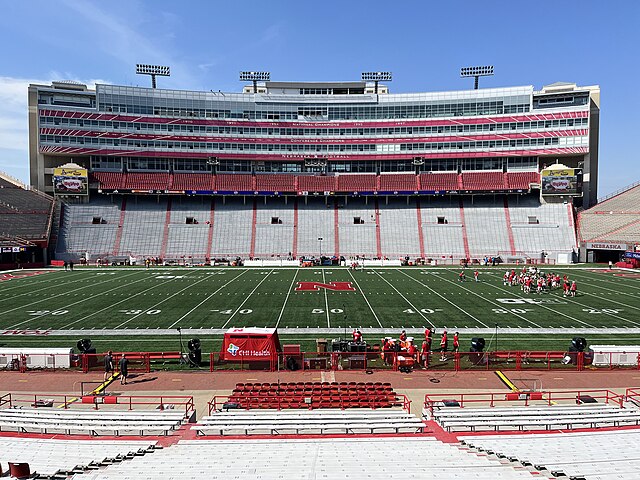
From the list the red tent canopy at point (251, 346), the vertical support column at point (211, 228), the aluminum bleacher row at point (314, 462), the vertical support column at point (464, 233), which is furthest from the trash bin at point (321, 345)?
the vertical support column at point (464, 233)

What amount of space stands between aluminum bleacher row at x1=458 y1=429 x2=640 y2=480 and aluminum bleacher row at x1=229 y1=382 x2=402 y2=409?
9.06ft

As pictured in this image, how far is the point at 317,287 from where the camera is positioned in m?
33.7

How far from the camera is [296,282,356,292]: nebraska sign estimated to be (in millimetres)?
32688

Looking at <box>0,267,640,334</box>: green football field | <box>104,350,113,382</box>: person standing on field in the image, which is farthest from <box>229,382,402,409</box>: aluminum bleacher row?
<box>0,267,640,334</box>: green football field

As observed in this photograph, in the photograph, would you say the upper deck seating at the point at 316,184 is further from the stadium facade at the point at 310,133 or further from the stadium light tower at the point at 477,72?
the stadium light tower at the point at 477,72

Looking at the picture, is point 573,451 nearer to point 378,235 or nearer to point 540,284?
point 540,284

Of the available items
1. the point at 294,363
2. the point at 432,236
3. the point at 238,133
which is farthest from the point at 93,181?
the point at 294,363

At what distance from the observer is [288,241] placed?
57125 millimetres

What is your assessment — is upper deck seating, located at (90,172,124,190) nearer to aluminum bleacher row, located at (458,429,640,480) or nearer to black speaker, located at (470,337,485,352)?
black speaker, located at (470,337,485,352)

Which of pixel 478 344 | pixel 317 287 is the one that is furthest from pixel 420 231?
pixel 478 344

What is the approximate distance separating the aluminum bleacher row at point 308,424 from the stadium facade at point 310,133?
54.4m

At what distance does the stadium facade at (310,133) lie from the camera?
62281mm

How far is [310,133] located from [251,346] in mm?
56805

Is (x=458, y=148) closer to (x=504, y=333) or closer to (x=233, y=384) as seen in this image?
(x=504, y=333)
